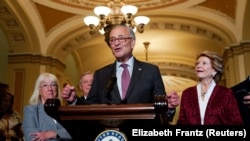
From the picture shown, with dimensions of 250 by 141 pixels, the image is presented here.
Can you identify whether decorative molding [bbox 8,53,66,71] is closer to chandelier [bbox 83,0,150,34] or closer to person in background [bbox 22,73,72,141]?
chandelier [bbox 83,0,150,34]

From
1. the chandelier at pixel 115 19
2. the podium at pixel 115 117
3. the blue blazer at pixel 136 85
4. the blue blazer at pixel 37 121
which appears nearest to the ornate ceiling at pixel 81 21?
the chandelier at pixel 115 19

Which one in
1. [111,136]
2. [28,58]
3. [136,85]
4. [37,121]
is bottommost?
[111,136]

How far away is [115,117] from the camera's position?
5.19ft

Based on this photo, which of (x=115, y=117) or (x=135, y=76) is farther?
(x=135, y=76)

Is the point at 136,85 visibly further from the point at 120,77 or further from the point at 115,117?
the point at 115,117

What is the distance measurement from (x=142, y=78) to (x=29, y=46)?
7.90m

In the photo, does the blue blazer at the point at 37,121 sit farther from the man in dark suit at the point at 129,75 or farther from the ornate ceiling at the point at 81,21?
the ornate ceiling at the point at 81,21

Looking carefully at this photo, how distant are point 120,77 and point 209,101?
58 cm

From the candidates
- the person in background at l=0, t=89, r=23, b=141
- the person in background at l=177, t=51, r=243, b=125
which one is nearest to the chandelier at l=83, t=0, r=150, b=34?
the person in background at l=0, t=89, r=23, b=141

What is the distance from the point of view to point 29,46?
9789 mm

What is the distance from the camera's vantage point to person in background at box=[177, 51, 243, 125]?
93.3 inches

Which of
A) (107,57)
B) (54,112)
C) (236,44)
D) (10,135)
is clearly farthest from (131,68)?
(107,57)

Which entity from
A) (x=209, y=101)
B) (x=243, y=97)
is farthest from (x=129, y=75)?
(x=243, y=97)

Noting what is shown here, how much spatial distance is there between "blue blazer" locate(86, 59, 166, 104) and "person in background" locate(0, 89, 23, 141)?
7.15ft
